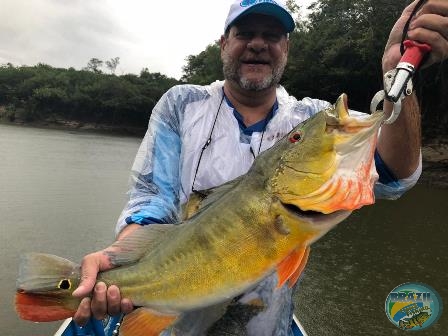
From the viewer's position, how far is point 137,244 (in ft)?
7.91

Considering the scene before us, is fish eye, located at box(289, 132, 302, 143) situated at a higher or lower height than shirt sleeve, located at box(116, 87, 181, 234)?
higher

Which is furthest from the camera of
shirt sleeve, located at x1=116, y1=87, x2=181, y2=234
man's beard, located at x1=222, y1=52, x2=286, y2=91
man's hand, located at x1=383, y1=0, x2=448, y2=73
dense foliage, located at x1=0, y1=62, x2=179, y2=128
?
dense foliage, located at x1=0, y1=62, x2=179, y2=128

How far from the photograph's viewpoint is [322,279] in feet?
28.6

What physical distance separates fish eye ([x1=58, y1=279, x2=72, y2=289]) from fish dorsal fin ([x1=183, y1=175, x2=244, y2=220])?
2.23 ft

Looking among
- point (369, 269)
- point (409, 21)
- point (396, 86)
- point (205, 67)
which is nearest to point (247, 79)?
point (409, 21)

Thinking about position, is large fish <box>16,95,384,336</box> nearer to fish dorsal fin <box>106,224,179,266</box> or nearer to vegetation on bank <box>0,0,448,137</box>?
fish dorsal fin <box>106,224,179,266</box>

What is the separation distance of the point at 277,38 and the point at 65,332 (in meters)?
3.06

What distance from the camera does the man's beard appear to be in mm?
3029

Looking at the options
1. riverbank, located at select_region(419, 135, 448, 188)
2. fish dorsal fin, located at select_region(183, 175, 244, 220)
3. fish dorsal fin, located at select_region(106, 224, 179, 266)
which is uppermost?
fish dorsal fin, located at select_region(183, 175, 244, 220)

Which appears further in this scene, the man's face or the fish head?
the man's face

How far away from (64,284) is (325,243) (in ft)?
30.6

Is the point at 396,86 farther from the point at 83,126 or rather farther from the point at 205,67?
the point at 83,126

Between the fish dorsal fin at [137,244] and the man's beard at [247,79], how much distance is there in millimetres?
1107

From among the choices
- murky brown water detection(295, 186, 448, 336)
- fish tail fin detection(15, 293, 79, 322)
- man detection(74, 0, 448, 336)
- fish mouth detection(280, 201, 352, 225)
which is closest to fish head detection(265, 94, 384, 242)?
fish mouth detection(280, 201, 352, 225)
